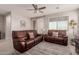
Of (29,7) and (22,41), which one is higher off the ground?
(29,7)

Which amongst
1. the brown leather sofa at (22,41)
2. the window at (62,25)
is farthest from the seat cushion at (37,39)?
the window at (62,25)

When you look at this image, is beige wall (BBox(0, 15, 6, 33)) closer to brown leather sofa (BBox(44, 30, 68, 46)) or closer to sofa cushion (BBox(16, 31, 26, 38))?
sofa cushion (BBox(16, 31, 26, 38))

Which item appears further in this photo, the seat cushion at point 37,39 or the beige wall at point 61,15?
the seat cushion at point 37,39

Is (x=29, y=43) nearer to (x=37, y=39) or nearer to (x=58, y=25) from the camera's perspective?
(x=37, y=39)

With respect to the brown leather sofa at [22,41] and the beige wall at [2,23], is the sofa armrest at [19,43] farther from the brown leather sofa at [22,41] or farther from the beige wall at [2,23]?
the beige wall at [2,23]

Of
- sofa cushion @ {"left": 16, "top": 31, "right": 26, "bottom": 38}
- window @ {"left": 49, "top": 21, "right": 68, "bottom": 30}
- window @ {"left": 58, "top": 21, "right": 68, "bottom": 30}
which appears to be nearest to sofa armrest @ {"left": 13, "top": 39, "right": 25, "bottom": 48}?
sofa cushion @ {"left": 16, "top": 31, "right": 26, "bottom": 38}

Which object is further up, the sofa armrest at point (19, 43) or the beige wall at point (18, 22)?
the beige wall at point (18, 22)

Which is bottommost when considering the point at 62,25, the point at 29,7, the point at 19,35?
the point at 19,35

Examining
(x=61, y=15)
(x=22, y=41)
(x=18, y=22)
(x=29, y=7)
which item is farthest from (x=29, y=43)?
(x=61, y=15)

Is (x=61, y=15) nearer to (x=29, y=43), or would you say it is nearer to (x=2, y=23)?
(x=29, y=43)

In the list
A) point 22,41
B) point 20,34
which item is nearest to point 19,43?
point 22,41

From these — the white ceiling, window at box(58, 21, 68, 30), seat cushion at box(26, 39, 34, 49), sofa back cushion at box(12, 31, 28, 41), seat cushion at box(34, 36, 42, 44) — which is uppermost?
the white ceiling

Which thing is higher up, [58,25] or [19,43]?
[58,25]

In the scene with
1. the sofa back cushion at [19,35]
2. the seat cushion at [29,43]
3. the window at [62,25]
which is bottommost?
Result: the seat cushion at [29,43]
